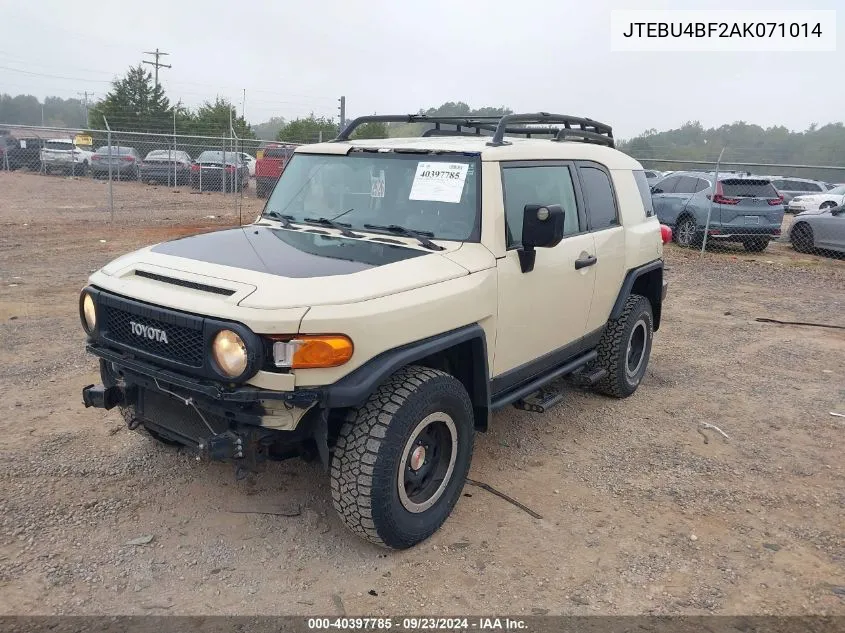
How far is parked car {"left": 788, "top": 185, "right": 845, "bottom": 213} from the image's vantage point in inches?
875

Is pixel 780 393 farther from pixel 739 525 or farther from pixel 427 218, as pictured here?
pixel 427 218

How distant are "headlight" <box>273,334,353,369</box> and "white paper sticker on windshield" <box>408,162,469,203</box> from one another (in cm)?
135

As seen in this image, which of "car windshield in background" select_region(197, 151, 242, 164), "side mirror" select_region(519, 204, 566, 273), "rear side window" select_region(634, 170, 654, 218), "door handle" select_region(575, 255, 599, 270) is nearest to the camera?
"side mirror" select_region(519, 204, 566, 273)

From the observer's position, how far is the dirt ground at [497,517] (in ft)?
10.1

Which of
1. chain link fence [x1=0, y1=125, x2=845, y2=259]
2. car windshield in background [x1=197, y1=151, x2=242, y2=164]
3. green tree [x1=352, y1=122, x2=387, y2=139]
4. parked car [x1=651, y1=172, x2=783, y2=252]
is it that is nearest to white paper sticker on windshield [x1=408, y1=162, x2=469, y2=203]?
green tree [x1=352, y1=122, x2=387, y2=139]

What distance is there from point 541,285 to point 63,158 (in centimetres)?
2579

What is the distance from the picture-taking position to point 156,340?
311 centimetres

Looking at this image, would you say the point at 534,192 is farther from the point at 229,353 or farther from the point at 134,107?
the point at 134,107

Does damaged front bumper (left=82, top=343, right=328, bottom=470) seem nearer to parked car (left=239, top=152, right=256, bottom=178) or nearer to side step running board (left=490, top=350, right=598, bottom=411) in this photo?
side step running board (left=490, top=350, right=598, bottom=411)

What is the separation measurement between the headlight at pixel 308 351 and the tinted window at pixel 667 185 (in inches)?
555

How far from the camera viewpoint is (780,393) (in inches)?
233

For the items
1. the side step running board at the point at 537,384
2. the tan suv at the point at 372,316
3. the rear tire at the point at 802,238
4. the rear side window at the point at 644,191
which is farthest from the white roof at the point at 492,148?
the rear tire at the point at 802,238

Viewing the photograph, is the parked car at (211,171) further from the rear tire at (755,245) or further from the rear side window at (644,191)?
the rear side window at (644,191)

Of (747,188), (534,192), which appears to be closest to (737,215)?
(747,188)
